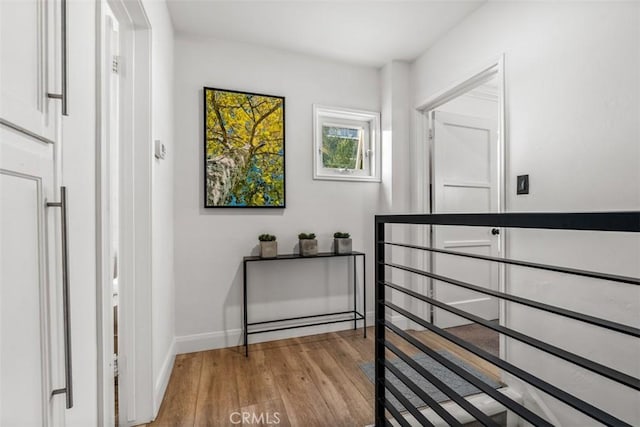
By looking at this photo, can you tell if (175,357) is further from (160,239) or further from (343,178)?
(343,178)

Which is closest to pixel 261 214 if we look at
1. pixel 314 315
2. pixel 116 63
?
pixel 314 315

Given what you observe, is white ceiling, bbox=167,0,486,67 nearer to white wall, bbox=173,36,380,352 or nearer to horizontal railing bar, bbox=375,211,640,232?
white wall, bbox=173,36,380,352

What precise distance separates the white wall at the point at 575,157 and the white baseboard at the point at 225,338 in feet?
5.01

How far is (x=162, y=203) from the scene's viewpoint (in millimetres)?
1847

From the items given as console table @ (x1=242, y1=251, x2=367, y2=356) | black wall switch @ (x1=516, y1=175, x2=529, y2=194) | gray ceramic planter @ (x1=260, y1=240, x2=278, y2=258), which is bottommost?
console table @ (x1=242, y1=251, x2=367, y2=356)

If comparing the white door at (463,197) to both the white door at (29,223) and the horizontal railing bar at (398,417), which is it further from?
the white door at (29,223)

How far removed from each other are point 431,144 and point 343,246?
48.6 inches

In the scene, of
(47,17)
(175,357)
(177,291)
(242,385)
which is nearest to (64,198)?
(47,17)

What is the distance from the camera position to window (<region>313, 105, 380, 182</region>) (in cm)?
273

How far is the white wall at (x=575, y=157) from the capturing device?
1.31 metres

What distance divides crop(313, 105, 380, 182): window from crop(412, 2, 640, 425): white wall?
119 centimetres

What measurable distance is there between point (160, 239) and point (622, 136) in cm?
241

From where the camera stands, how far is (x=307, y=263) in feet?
8.69

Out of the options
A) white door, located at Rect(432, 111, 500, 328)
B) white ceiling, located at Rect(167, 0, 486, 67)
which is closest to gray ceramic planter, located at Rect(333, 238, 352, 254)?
white door, located at Rect(432, 111, 500, 328)
